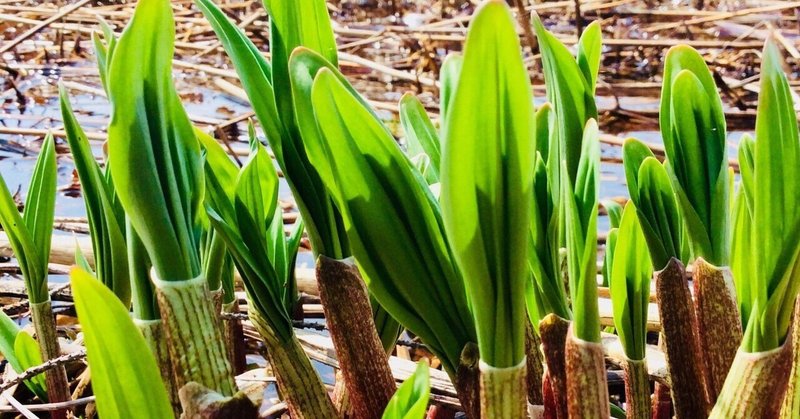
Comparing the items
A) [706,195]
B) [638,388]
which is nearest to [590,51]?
[706,195]

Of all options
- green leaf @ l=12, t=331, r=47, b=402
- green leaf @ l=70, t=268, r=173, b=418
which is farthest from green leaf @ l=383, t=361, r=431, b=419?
green leaf @ l=12, t=331, r=47, b=402

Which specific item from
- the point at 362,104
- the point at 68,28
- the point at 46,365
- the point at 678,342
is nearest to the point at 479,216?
the point at 362,104

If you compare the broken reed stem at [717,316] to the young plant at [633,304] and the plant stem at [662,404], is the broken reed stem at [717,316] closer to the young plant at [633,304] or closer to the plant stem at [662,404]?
the young plant at [633,304]

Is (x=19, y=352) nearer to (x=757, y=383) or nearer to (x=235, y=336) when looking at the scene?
(x=235, y=336)

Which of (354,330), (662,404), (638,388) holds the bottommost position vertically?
(662,404)

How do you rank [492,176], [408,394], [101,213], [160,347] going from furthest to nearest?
[101,213] → [160,347] → [408,394] → [492,176]

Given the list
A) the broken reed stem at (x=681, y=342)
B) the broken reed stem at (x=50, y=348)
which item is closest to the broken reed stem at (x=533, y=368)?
the broken reed stem at (x=681, y=342)

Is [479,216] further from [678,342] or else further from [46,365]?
[46,365]
